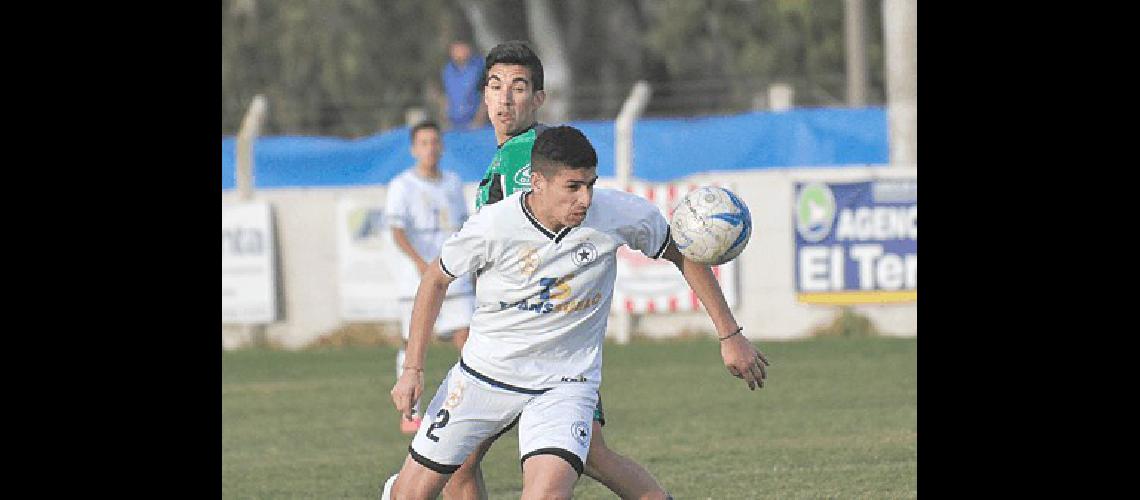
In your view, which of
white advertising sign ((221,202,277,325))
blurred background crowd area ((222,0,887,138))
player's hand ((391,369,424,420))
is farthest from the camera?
blurred background crowd area ((222,0,887,138))

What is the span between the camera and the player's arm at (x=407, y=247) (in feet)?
43.3

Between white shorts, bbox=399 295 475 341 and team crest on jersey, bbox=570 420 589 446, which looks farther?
white shorts, bbox=399 295 475 341

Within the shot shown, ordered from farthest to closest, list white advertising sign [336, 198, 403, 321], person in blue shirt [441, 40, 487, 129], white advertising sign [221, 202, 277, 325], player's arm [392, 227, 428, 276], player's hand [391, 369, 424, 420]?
person in blue shirt [441, 40, 487, 129]
white advertising sign [221, 202, 277, 325]
white advertising sign [336, 198, 403, 321]
player's arm [392, 227, 428, 276]
player's hand [391, 369, 424, 420]

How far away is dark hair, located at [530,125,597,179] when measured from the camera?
7.80m

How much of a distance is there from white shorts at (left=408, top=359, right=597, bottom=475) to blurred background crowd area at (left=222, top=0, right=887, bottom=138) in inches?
1051

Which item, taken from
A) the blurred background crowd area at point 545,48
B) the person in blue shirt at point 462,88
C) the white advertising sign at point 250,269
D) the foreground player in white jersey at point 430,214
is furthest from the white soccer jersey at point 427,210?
the blurred background crowd area at point 545,48

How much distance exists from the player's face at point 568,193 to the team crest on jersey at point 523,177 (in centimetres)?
52

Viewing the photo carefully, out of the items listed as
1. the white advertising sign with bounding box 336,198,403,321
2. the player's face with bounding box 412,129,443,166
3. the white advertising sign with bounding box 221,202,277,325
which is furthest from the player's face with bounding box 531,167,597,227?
the white advertising sign with bounding box 221,202,277,325

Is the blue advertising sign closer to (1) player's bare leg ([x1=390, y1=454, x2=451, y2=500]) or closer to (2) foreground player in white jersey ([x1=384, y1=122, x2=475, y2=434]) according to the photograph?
(2) foreground player in white jersey ([x1=384, y1=122, x2=475, y2=434])

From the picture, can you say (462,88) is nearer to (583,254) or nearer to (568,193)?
(583,254)

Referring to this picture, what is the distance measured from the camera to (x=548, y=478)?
787 centimetres

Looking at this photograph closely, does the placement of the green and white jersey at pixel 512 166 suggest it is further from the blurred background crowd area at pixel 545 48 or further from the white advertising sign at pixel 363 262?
the blurred background crowd area at pixel 545 48
